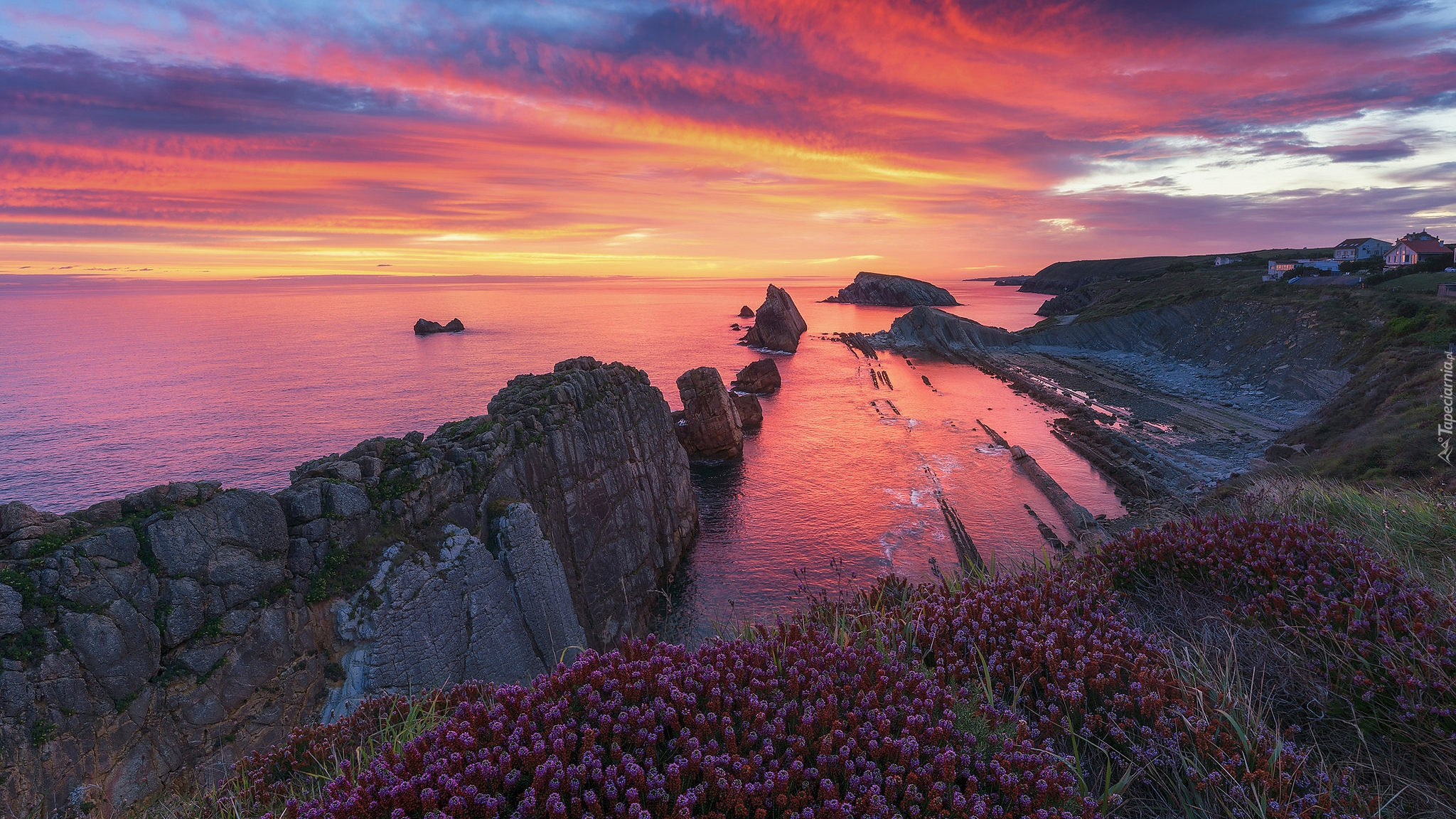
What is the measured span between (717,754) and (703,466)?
51.2m

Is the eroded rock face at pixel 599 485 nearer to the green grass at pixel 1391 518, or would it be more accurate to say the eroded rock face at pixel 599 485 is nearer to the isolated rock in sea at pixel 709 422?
the isolated rock in sea at pixel 709 422

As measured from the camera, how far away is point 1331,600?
6098 millimetres

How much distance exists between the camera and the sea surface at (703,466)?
122ft

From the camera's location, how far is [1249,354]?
244 ft

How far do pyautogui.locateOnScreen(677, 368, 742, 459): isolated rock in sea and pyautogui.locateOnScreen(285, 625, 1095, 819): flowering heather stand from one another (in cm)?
5127

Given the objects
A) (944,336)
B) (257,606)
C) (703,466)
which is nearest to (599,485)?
(257,606)

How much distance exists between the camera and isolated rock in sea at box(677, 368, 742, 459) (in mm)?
56594

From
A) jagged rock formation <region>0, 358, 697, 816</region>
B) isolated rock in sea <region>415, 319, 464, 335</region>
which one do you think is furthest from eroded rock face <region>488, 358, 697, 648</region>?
isolated rock in sea <region>415, 319, 464, 335</region>

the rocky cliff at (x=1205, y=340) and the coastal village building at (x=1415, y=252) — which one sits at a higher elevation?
the coastal village building at (x=1415, y=252)

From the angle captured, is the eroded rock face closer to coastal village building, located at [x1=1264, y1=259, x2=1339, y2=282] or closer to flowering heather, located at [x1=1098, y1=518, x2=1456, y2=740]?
flowering heather, located at [x1=1098, y1=518, x2=1456, y2=740]

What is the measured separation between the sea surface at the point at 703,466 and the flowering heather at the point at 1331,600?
427 cm

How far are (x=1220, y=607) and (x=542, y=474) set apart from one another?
23.6m

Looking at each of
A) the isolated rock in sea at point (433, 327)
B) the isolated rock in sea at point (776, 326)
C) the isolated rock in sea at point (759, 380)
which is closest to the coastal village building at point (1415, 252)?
the isolated rock in sea at point (759, 380)

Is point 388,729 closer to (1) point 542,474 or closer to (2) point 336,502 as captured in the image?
(2) point 336,502
